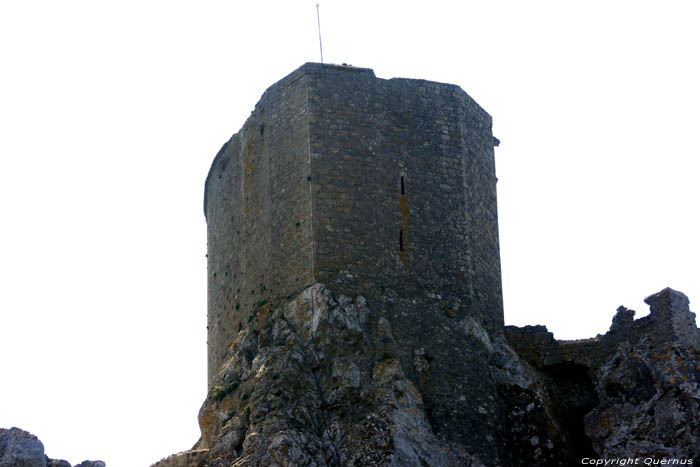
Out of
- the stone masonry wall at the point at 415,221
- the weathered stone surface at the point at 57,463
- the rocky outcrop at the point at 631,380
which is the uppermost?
the stone masonry wall at the point at 415,221

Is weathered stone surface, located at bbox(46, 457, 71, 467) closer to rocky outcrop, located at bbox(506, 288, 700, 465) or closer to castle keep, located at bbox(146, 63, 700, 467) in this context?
castle keep, located at bbox(146, 63, 700, 467)

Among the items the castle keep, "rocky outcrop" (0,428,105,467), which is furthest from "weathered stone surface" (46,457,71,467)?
the castle keep

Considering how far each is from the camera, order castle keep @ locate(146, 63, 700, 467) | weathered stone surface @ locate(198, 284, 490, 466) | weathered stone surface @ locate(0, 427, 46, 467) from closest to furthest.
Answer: weathered stone surface @ locate(198, 284, 490, 466)
castle keep @ locate(146, 63, 700, 467)
weathered stone surface @ locate(0, 427, 46, 467)

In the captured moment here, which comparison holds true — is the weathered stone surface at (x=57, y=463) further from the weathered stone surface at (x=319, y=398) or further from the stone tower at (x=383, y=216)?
the stone tower at (x=383, y=216)

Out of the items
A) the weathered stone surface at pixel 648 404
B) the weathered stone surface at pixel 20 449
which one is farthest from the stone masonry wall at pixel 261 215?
the weathered stone surface at pixel 648 404

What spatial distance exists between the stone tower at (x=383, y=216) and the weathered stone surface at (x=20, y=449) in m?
5.29

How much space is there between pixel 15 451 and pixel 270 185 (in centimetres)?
816

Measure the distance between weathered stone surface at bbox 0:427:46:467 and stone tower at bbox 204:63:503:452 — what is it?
17.3 feet

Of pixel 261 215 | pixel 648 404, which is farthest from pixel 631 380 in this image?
pixel 261 215

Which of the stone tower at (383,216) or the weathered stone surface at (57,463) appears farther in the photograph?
the stone tower at (383,216)

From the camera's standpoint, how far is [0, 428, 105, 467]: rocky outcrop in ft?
110

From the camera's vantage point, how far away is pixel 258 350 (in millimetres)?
34750

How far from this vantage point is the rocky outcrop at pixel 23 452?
110 feet

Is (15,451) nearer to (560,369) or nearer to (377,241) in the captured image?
(377,241)
